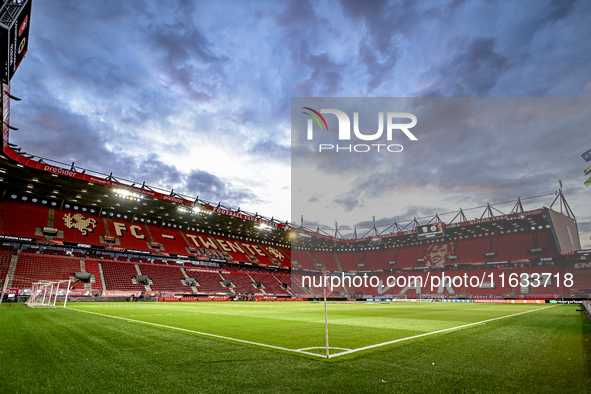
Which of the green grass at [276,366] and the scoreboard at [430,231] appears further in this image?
the scoreboard at [430,231]

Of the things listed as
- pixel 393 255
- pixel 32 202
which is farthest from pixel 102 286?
pixel 393 255

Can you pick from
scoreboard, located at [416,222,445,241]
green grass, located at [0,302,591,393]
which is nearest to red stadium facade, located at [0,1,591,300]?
scoreboard, located at [416,222,445,241]

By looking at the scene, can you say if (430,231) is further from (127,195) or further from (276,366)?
(276,366)

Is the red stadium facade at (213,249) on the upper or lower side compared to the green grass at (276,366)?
upper

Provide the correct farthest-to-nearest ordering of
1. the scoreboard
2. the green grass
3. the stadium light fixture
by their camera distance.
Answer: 1. the scoreboard
2. the stadium light fixture
3. the green grass

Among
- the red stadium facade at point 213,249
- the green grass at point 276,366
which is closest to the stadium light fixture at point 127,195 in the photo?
the red stadium facade at point 213,249

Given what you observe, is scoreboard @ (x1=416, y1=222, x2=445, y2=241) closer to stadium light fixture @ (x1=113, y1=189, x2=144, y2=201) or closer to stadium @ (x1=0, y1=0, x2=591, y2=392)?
stadium @ (x1=0, y1=0, x2=591, y2=392)

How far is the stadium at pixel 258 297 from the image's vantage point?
4672 millimetres

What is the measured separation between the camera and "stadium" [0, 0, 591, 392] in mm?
4672

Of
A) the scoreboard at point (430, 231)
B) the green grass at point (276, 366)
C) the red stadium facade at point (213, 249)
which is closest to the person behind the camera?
the green grass at point (276, 366)

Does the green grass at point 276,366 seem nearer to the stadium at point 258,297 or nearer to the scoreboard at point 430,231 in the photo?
the stadium at point 258,297

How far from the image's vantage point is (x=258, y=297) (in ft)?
159

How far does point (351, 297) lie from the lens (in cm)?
6594

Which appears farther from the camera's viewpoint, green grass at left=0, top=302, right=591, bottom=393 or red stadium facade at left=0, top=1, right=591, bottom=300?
red stadium facade at left=0, top=1, right=591, bottom=300
